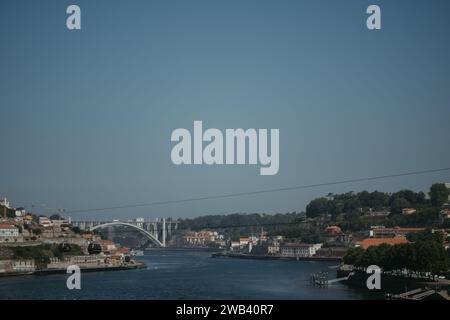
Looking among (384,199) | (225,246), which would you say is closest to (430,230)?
(384,199)

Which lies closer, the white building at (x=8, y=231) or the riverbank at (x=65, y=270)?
the riverbank at (x=65, y=270)

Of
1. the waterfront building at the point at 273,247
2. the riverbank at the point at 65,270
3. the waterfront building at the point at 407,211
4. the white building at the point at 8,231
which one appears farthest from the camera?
the waterfront building at the point at 273,247

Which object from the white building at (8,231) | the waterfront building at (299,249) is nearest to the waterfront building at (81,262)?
the white building at (8,231)

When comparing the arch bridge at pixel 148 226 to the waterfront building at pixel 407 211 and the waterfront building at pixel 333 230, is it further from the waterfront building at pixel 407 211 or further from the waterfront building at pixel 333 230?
the waterfront building at pixel 407 211

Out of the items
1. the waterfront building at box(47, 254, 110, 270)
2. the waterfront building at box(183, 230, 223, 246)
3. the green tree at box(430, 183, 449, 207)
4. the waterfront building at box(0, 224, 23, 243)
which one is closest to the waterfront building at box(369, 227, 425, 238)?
the green tree at box(430, 183, 449, 207)

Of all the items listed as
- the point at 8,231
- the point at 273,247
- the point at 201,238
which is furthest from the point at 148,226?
the point at 8,231

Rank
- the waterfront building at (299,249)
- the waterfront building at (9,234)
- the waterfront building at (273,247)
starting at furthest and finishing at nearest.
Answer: the waterfront building at (273,247) < the waterfront building at (299,249) < the waterfront building at (9,234)

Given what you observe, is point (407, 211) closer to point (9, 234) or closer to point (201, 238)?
point (9, 234)

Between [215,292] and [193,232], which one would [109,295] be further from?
[193,232]
